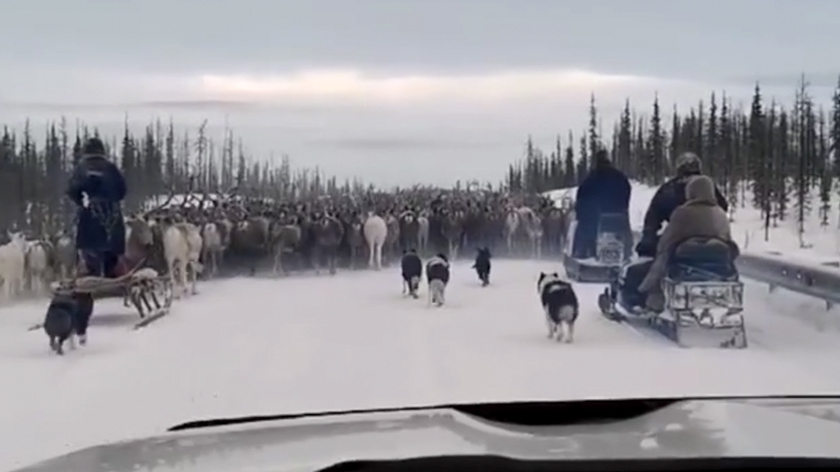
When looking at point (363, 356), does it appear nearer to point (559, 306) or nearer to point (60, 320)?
point (559, 306)

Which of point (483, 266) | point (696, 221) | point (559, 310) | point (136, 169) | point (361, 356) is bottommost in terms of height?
point (361, 356)

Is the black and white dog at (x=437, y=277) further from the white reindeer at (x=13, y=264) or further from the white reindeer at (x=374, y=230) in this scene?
the white reindeer at (x=13, y=264)

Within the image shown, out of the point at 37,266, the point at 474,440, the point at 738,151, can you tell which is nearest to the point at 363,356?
the point at 37,266

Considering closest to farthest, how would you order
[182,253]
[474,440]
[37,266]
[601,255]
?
[474,440] < [37,266] < [182,253] < [601,255]

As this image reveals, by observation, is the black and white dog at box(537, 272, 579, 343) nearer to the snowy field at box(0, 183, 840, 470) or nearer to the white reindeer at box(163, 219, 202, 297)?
the snowy field at box(0, 183, 840, 470)

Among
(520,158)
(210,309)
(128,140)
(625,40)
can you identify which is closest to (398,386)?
(210,309)
